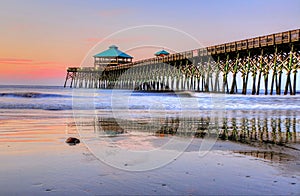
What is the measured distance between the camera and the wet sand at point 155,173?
12.5ft

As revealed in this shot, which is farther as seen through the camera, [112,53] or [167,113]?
[112,53]

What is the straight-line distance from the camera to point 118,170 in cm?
475

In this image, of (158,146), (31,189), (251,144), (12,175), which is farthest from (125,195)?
(251,144)

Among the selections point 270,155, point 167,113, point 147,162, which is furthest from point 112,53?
point 147,162

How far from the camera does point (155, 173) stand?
4.63 m

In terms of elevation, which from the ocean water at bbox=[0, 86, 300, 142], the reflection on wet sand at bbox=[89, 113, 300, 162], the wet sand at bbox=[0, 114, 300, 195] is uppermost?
the ocean water at bbox=[0, 86, 300, 142]

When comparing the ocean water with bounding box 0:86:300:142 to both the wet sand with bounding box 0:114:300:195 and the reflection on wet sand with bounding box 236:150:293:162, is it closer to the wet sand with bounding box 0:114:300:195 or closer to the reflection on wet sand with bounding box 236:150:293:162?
the reflection on wet sand with bounding box 236:150:293:162

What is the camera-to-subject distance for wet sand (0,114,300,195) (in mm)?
3822

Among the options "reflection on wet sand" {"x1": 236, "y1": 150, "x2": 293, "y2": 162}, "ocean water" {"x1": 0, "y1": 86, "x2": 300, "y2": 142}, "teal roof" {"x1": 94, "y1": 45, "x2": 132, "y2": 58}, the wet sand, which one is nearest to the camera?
the wet sand

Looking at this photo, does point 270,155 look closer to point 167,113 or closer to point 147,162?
point 147,162

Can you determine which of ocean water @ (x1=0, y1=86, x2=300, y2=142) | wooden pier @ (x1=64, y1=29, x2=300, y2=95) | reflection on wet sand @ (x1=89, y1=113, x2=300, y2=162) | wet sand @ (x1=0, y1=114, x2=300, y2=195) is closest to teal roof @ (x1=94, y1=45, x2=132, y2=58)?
wooden pier @ (x1=64, y1=29, x2=300, y2=95)

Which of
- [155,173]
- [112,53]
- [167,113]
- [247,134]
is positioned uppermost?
[112,53]

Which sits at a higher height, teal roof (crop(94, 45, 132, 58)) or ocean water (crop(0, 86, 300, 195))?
teal roof (crop(94, 45, 132, 58))

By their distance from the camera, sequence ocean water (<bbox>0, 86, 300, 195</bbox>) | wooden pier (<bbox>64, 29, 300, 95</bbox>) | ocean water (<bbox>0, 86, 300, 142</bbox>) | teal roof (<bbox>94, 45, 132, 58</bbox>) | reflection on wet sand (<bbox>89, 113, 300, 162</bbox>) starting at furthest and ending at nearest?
1. teal roof (<bbox>94, 45, 132, 58</bbox>)
2. wooden pier (<bbox>64, 29, 300, 95</bbox>)
3. ocean water (<bbox>0, 86, 300, 142</bbox>)
4. reflection on wet sand (<bbox>89, 113, 300, 162</bbox>)
5. ocean water (<bbox>0, 86, 300, 195</bbox>)
